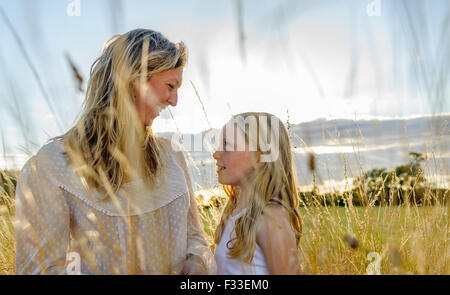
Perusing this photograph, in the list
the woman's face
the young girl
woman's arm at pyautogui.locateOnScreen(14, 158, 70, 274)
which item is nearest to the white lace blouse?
woman's arm at pyautogui.locateOnScreen(14, 158, 70, 274)

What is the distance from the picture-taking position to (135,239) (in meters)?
1.53

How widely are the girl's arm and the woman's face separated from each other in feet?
Result: 2.05

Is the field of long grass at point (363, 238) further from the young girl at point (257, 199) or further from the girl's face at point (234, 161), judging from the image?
the girl's face at point (234, 161)

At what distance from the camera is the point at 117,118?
1.58 meters

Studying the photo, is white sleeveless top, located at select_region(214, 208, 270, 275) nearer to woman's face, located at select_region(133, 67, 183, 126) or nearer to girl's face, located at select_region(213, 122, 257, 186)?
girl's face, located at select_region(213, 122, 257, 186)

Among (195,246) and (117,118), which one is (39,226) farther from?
(195,246)

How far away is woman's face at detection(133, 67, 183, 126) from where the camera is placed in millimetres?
1699

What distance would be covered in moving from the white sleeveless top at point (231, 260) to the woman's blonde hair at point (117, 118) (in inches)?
16.9

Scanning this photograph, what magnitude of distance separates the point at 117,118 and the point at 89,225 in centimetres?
41

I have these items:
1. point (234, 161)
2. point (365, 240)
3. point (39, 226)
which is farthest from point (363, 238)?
point (39, 226)

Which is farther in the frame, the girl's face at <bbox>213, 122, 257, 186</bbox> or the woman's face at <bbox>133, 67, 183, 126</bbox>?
the girl's face at <bbox>213, 122, 257, 186</bbox>

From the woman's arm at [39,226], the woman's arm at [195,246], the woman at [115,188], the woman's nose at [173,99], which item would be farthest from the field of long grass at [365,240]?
the woman's arm at [39,226]

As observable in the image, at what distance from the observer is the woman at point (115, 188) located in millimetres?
1393

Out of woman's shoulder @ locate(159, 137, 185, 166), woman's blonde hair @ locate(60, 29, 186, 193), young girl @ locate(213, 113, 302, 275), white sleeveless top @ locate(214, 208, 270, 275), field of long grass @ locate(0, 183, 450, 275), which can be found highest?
woman's blonde hair @ locate(60, 29, 186, 193)
